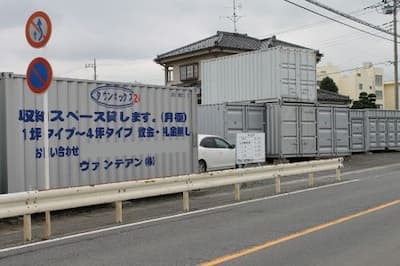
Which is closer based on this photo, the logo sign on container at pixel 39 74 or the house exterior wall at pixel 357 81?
the logo sign on container at pixel 39 74

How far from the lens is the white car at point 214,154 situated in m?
18.4

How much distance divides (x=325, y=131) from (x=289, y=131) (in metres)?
2.59

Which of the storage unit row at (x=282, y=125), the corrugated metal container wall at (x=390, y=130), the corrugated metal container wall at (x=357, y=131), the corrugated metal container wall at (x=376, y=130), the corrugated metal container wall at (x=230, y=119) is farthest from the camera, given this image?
the corrugated metal container wall at (x=390, y=130)

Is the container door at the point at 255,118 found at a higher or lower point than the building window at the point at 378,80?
lower

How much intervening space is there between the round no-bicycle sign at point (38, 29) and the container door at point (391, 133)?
27.2 meters

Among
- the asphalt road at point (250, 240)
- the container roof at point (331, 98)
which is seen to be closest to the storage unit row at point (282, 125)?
the asphalt road at point (250, 240)

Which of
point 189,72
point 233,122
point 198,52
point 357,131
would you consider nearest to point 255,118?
point 233,122

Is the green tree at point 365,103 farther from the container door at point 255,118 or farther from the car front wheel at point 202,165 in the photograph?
the car front wheel at point 202,165

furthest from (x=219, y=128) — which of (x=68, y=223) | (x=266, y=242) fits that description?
(x=266, y=242)

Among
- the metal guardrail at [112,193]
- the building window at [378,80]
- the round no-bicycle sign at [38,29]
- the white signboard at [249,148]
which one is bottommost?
the metal guardrail at [112,193]

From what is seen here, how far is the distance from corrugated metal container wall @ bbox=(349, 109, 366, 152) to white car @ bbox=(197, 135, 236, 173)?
1166 cm

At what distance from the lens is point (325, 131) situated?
26047 mm

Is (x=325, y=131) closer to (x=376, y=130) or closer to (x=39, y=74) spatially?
(x=376, y=130)

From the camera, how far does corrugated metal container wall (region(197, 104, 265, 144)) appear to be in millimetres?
22938
